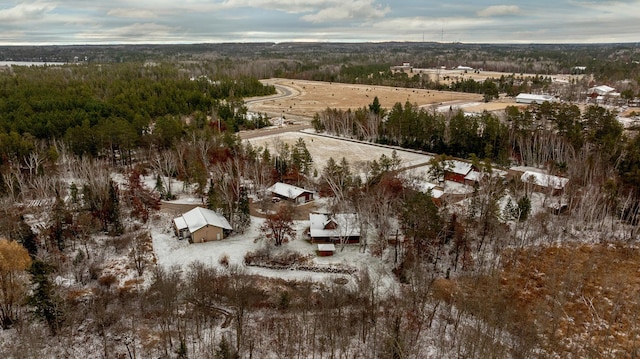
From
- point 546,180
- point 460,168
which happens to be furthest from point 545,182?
point 460,168

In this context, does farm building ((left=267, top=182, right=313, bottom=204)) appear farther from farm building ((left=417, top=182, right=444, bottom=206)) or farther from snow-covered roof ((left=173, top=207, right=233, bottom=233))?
farm building ((left=417, top=182, right=444, bottom=206))

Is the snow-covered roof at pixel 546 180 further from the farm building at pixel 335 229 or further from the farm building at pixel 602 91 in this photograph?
the farm building at pixel 602 91

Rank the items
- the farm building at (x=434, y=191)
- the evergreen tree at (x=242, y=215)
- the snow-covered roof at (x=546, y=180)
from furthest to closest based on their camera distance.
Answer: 1. the snow-covered roof at (x=546, y=180)
2. the farm building at (x=434, y=191)
3. the evergreen tree at (x=242, y=215)

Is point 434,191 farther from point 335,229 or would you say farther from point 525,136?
point 525,136

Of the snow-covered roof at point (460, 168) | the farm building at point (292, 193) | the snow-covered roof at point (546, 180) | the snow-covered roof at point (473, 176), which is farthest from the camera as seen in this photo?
the snow-covered roof at point (460, 168)

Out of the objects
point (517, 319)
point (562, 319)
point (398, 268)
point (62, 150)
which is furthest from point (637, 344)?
point (62, 150)

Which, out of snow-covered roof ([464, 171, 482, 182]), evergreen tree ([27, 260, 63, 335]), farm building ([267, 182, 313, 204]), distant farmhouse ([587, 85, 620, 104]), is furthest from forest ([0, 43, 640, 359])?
distant farmhouse ([587, 85, 620, 104])

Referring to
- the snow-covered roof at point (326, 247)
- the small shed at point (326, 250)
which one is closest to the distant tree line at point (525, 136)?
the snow-covered roof at point (326, 247)
